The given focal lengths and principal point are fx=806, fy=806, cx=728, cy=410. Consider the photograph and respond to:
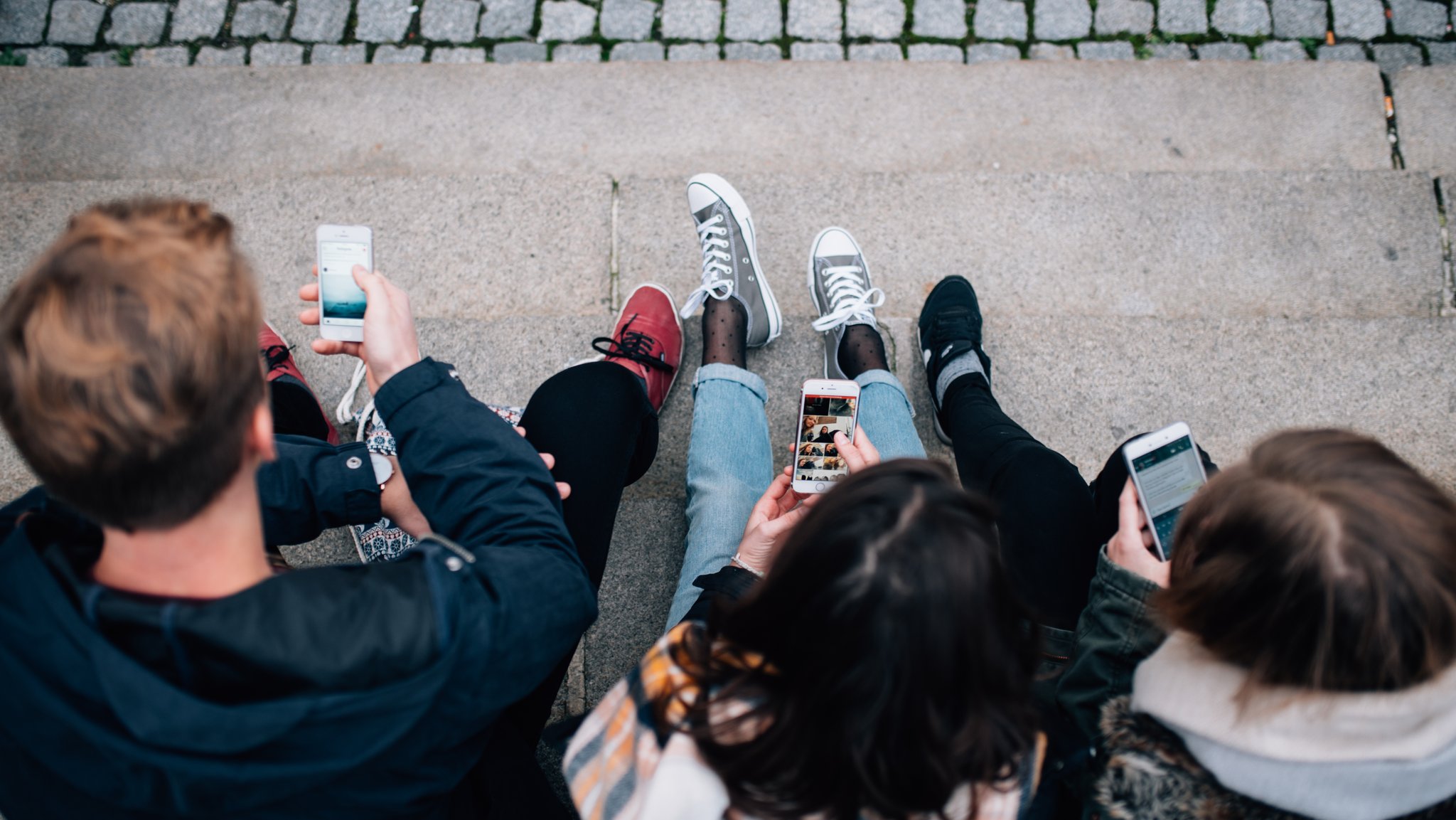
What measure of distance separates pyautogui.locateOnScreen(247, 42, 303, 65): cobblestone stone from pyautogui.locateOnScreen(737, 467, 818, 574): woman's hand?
302 centimetres

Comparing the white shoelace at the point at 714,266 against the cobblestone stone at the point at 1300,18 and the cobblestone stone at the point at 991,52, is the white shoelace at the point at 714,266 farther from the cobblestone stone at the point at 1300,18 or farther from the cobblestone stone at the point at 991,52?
the cobblestone stone at the point at 1300,18

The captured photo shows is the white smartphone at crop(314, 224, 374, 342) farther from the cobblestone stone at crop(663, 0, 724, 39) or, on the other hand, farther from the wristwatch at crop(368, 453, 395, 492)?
the cobblestone stone at crop(663, 0, 724, 39)

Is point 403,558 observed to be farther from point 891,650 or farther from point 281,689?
point 891,650

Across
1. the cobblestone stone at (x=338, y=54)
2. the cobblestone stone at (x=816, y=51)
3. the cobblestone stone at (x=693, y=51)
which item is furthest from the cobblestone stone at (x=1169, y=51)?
the cobblestone stone at (x=338, y=54)

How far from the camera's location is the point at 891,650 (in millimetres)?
1129

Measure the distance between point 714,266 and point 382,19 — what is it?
80.7 inches

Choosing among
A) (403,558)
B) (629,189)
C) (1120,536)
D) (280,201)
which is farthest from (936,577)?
(280,201)

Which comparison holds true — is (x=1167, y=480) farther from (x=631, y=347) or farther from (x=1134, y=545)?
(x=631, y=347)

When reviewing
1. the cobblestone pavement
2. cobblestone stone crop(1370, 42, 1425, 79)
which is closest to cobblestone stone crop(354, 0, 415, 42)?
the cobblestone pavement

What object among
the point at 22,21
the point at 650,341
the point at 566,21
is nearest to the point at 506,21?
the point at 566,21

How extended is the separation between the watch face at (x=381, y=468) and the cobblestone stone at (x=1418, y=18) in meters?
4.53

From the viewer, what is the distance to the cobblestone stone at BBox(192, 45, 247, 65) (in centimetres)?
360

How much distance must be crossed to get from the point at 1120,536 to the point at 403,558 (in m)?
1.64

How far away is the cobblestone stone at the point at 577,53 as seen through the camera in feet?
11.8
